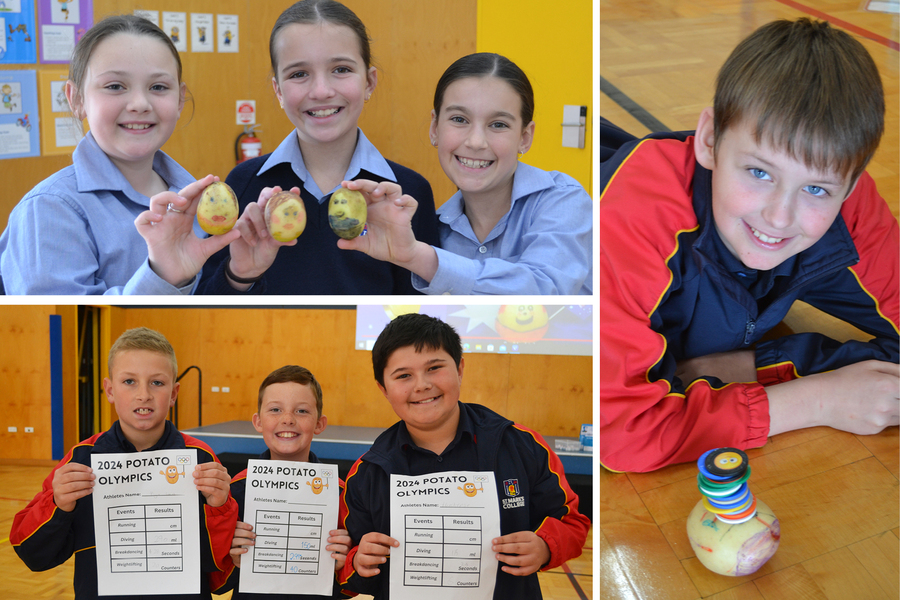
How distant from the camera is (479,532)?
118cm

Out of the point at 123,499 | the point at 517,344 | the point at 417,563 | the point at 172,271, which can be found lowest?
the point at 417,563

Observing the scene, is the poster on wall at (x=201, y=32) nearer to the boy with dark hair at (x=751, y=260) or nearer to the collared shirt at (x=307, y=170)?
the collared shirt at (x=307, y=170)

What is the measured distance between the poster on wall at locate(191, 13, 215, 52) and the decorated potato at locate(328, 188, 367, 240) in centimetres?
218

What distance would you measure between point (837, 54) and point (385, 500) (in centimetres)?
113

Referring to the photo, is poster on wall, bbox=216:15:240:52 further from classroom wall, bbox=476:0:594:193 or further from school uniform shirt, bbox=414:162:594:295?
school uniform shirt, bbox=414:162:594:295

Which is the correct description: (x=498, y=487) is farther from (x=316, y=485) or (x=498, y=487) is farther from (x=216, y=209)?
(x=216, y=209)

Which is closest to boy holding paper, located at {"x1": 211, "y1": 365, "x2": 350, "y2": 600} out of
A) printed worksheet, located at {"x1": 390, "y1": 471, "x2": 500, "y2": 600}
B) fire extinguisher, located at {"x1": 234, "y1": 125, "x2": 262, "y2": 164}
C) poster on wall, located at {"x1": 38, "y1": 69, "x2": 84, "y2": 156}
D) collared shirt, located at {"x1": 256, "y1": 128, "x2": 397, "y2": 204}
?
printed worksheet, located at {"x1": 390, "y1": 471, "x2": 500, "y2": 600}

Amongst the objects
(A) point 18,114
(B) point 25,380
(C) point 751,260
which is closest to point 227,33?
(A) point 18,114

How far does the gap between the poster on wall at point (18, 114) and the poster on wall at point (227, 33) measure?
776 millimetres

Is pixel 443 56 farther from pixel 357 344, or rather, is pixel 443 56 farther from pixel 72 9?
pixel 357 344

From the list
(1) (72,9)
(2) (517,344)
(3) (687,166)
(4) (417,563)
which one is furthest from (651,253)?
(1) (72,9)

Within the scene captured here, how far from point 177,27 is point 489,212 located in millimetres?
2163

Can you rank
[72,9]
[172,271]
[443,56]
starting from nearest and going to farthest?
1. [172,271]
2. [72,9]
3. [443,56]

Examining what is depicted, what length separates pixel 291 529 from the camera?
122cm
